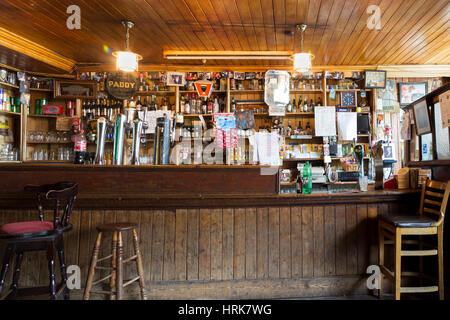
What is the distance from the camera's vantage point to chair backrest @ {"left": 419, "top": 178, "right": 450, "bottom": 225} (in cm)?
221

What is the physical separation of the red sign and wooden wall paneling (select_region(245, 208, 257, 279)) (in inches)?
110

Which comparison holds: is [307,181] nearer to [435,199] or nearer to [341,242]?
[341,242]

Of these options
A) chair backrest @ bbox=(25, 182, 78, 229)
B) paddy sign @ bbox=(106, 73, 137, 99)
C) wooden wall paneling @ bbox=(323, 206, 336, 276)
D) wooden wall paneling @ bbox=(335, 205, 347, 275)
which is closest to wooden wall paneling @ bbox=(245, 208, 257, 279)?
wooden wall paneling @ bbox=(323, 206, 336, 276)

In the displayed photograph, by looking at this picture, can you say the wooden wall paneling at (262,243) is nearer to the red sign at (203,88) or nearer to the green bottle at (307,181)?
the green bottle at (307,181)

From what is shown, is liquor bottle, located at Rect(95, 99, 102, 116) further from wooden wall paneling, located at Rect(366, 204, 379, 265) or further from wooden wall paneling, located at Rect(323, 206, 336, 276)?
wooden wall paneling, located at Rect(366, 204, 379, 265)

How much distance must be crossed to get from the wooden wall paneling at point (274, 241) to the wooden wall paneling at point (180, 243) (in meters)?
0.74

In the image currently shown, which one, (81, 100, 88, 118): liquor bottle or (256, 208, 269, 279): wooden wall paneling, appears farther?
(81, 100, 88, 118): liquor bottle

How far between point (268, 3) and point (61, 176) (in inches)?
105

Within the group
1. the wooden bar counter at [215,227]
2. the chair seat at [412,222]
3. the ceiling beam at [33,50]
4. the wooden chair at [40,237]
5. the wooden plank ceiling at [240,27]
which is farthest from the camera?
the ceiling beam at [33,50]

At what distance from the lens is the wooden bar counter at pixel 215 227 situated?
8.02 feet

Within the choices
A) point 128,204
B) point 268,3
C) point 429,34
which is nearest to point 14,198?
point 128,204

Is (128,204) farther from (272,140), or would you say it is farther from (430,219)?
(272,140)

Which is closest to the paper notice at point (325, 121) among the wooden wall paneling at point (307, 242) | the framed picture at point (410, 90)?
the framed picture at point (410, 90)

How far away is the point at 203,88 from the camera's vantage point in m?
4.80
